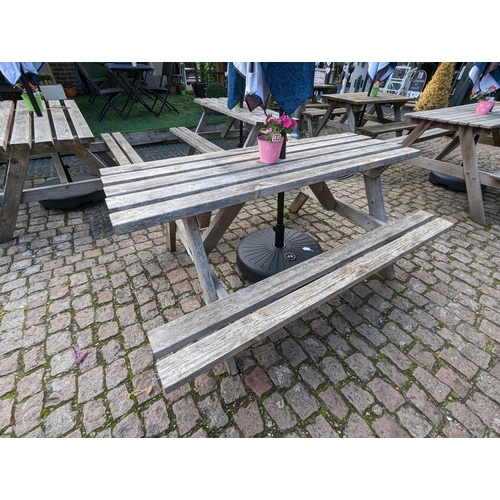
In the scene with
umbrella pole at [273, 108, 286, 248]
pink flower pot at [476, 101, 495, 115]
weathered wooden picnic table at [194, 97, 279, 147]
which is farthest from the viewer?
pink flower pot at [476, 101, 495, 115]

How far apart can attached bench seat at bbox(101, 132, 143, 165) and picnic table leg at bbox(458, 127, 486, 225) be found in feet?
11.2

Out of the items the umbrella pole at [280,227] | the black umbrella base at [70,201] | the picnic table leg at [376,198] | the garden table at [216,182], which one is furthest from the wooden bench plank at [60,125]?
the picnic table leg at [376,198]

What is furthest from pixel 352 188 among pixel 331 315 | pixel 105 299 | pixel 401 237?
pixel 105 299

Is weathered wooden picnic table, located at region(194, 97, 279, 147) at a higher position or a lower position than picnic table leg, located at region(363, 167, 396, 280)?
higher

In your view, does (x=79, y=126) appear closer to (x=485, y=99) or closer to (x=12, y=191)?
(x=12, y=191)

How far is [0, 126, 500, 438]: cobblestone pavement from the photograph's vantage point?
54.9 inches

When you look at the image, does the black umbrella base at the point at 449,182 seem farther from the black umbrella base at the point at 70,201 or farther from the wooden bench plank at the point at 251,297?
the black umbrella base at the point at 70,201

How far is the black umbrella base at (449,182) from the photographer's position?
3582 millimetres

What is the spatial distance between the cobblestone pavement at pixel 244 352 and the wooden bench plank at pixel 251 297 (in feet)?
1.63

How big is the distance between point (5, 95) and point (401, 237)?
26.4 ft

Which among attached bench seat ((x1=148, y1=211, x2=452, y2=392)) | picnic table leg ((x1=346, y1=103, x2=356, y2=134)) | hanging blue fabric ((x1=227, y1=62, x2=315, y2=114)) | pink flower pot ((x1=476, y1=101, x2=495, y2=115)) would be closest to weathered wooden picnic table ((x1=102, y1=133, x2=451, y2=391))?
attached bench seat ((x1=148, y1=211, x2=452, y2=392))

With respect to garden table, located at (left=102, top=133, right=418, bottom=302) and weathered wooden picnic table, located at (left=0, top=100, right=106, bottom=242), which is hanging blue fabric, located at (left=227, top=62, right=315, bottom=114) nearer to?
garden table, located at (left=102, top=133, right=418, bottom=302)

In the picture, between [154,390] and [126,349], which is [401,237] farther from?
[126,349]

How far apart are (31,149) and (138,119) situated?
3802 mm
